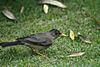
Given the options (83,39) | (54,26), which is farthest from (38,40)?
(54,26)

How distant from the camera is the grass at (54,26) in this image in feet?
24.8

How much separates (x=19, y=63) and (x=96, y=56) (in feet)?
5.34

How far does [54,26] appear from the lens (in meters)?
9.06

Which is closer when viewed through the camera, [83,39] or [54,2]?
[83,39]

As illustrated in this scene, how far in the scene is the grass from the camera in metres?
7.57

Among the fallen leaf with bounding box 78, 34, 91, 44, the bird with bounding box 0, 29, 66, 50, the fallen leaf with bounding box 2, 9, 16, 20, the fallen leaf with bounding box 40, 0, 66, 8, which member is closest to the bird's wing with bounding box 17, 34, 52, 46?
the bird with bounding box 0, 29, 66, 50

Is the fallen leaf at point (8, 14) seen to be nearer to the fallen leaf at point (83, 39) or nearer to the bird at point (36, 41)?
the bird at point (36, 41)

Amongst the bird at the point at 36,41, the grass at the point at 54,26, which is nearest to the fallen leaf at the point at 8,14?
Result: the grass at the point at 54,26

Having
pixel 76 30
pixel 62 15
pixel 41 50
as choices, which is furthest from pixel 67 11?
pixel 41 50

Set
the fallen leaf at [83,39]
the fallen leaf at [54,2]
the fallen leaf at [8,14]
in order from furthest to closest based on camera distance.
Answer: the fallen leaf at [54,2]
the fallen leaf at [8,14]
the fallen leaf at [83,39]

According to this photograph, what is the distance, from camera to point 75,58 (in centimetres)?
774

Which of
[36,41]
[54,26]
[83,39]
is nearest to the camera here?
[36,41]

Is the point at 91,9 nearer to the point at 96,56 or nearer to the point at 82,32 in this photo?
the point at 82,32

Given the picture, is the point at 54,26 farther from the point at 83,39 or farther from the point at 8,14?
the point at 8,14
